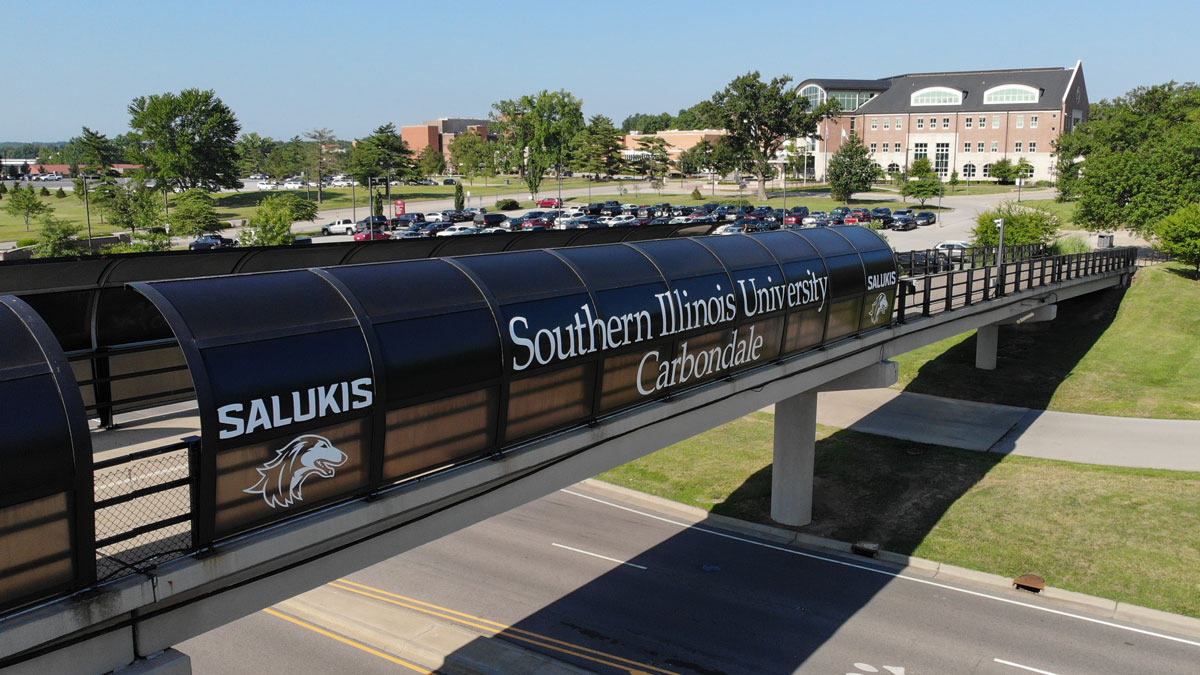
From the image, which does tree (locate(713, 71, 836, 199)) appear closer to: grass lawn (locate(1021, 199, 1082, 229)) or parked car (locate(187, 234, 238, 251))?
grass lawn (locate(1021, 199, 1082, 229))

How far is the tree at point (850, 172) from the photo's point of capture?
294 feet

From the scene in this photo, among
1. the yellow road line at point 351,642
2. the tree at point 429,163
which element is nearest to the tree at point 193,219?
the yellow road line at point 351,642

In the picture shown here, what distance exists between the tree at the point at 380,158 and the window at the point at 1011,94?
7142cm

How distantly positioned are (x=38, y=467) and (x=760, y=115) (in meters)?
95.5

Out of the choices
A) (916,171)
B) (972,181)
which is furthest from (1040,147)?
(916,171)

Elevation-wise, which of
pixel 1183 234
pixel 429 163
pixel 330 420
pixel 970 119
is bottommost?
pixel 330 420

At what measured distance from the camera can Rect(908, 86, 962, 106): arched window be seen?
11138 centimetres

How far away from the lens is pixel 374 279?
980cm

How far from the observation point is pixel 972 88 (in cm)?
11175

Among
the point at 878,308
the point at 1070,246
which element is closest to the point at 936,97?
the point at 1070,246

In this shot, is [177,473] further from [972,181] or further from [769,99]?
[972,181]

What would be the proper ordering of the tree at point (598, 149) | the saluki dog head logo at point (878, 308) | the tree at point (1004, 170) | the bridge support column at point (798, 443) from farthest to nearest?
the tree at point (598, 149) < the tree at point (1004, 170) < the bridge support column at point (798, 443) < the saluki dog head logo at point (878, 308)

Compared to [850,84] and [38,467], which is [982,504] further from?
[850,84]

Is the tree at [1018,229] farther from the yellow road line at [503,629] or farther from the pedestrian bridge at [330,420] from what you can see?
the yellow road line at [503,629]
